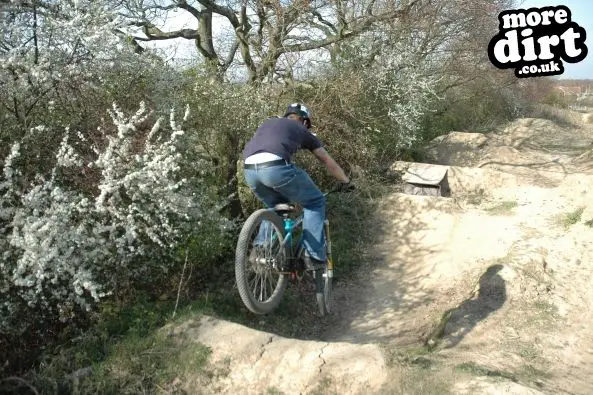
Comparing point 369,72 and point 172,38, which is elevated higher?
point 172,38

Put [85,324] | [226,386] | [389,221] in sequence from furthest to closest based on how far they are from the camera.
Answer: [389,221] < [85,324] < [226,386]

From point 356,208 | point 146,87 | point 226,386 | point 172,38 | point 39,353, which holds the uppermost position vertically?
point 172,38

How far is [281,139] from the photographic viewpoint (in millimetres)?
4102

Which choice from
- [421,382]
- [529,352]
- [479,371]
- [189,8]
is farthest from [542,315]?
[189,8]

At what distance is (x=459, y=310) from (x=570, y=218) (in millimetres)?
2988

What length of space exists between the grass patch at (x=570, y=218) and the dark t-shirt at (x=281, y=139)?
4.72 metres

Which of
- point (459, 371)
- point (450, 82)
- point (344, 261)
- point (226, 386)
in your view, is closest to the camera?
point (459, 371)

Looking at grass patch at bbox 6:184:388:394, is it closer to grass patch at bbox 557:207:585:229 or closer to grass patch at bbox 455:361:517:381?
grass patch at bbox 455:361:517:381

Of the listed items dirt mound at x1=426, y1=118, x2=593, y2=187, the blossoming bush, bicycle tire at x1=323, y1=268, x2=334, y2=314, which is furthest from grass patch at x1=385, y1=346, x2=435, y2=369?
dirt mound at x1=426, y1=118, x2=593, y2=187

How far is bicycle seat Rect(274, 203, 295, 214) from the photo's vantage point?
4.39 metres

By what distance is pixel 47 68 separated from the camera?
443 centimetres

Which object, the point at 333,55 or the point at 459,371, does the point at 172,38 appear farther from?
the point at 459,371

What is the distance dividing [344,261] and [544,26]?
7.22 m

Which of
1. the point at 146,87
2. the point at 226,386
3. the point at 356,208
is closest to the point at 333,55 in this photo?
the point at 356,208
